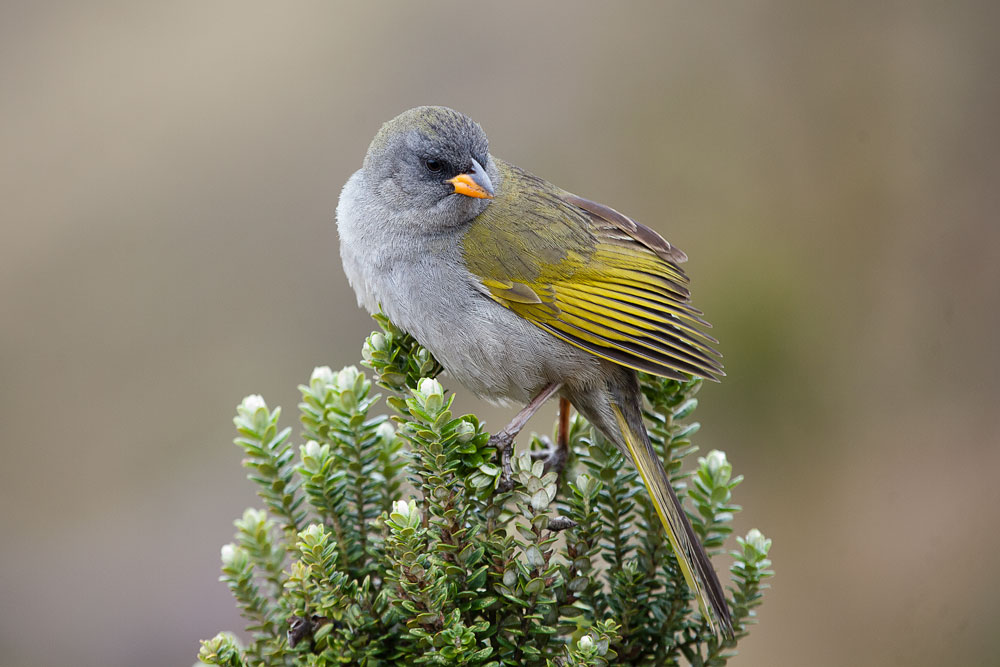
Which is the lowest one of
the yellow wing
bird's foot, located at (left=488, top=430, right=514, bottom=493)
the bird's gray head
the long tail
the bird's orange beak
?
the long tail

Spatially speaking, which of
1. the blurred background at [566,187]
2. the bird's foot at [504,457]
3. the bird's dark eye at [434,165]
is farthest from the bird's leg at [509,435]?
the blurred background at [566,187]

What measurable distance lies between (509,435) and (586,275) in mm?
731

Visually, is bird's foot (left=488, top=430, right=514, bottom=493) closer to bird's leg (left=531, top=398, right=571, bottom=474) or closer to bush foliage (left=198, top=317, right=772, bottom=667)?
bush foliage (left=198, top=317, right=772, bottom=667)

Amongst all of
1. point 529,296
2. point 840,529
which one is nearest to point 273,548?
point 529,296

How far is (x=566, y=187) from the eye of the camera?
226 inches

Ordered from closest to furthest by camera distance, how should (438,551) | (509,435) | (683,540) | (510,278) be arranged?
(438,551), (683,540), (509,435), (510,278)

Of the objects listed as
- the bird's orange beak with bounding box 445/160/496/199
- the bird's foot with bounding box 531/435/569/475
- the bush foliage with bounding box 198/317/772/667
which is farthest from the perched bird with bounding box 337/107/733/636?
the bush foliage with bounding box 198/317/772/667

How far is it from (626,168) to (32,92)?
4.19 meters

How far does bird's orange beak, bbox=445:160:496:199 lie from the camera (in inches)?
118

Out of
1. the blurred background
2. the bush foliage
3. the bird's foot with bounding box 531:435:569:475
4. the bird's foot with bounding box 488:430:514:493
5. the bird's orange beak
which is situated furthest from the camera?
the blurred background

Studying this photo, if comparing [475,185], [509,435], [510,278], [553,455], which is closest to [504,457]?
[509,435]

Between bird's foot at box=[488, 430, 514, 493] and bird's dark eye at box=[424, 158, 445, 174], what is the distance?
107 cm

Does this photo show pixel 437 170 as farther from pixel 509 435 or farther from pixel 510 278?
pixel 509 435

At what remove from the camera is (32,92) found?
19.7ft
